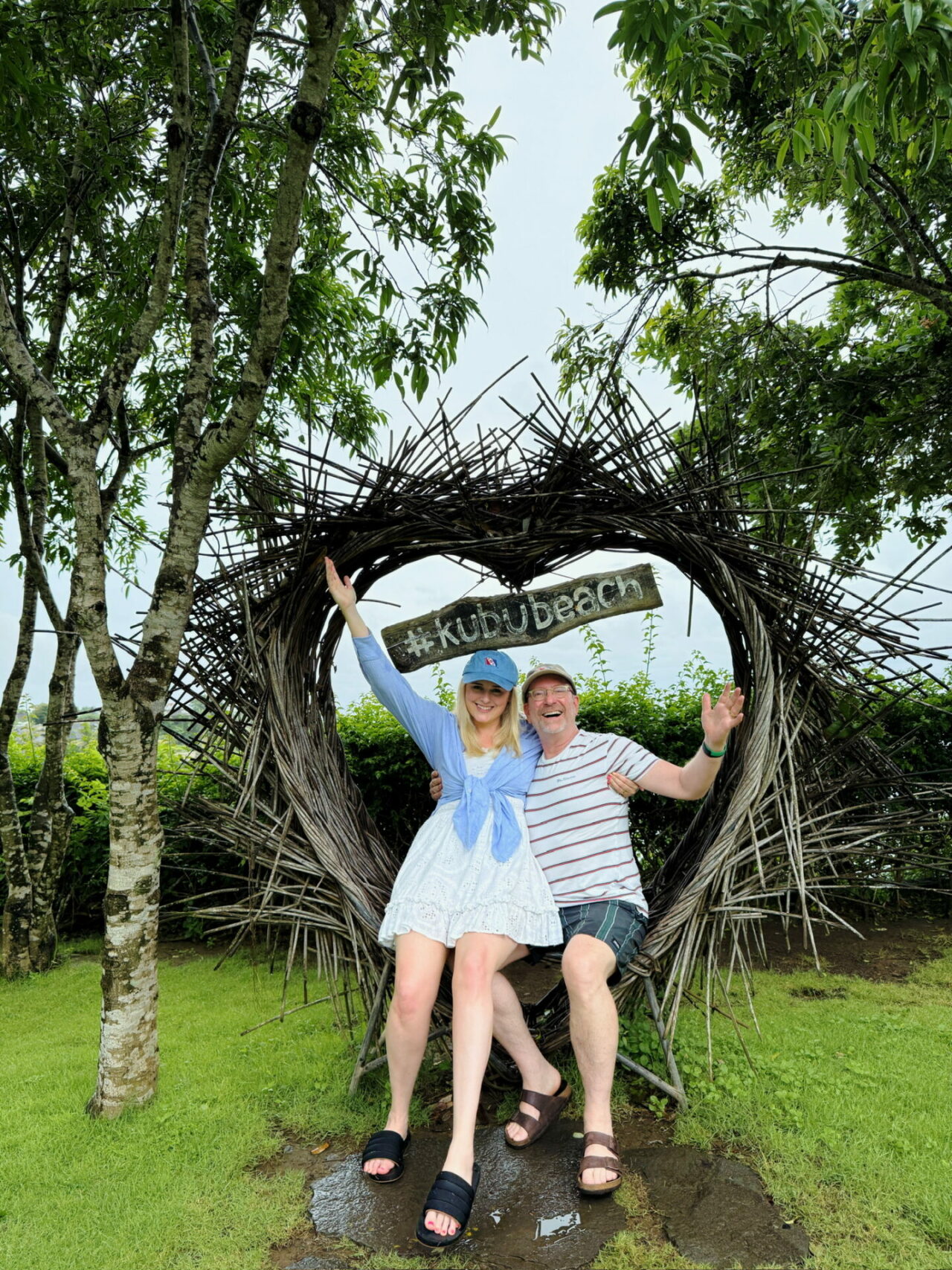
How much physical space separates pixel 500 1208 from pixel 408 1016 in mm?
543

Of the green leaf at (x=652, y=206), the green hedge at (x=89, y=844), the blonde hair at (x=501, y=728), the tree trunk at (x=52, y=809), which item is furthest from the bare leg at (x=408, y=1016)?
the tree trunk at (x=52, y=809)

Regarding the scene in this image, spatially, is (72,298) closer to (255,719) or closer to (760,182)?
(255,719)

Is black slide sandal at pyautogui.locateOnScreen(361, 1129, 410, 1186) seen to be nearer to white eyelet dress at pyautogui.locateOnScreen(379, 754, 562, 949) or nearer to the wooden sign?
white eyelet dress at pyautogui.locateOnScreen(379, 754, 562, 949)

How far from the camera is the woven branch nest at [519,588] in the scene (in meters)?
2.84

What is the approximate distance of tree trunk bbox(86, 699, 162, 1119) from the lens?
→ 110 inches

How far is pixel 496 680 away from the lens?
2.84 meters

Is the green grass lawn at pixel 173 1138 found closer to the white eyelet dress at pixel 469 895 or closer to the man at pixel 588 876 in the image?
the man at pixel 588 876

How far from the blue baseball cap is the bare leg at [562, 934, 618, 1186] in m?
0.89

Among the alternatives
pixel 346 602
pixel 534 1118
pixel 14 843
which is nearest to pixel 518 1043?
pixel 534 1118

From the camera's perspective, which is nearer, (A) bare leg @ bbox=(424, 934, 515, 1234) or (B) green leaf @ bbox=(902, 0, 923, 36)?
(B) green leaf @ bbox=(902, 0, 923, 36)

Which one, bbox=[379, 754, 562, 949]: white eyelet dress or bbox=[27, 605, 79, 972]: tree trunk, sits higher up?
bbox=[27, 605, 79, 972]: tree trunk

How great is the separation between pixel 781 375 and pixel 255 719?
176 inches

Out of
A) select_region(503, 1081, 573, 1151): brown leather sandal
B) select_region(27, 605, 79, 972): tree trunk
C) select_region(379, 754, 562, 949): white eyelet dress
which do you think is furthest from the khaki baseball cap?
select_region(27, 605, 79, 972): tree trunk

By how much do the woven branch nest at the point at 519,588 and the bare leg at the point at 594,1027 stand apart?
1.11ft
